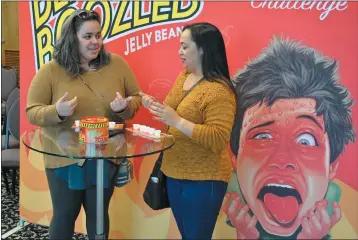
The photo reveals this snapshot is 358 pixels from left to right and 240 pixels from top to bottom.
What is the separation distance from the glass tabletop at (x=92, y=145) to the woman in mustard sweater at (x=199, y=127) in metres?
0.11

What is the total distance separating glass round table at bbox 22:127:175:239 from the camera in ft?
5.39

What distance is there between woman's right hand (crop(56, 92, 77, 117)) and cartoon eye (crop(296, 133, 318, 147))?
1248mm

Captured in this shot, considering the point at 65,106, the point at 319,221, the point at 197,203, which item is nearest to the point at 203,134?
the point at 197,203

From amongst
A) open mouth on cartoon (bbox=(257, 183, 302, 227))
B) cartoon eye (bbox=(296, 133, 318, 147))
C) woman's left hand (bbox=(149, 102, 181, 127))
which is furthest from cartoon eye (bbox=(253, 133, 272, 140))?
woman's left hand (bbox=(149, 102, 181, 127))

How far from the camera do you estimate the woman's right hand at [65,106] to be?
77.0 inches

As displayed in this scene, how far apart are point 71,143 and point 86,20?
621 mm

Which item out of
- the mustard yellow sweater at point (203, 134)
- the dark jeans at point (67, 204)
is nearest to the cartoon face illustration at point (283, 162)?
the mustard yellow sweater at point (203, 134)

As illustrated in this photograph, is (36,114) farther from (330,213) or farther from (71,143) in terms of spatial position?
(330,213)

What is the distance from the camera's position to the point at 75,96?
212cm

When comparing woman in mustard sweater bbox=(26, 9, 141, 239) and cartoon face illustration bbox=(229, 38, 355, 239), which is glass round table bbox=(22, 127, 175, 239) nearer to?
woman in mustard sweater bbox=(26, 9, 141, 239)

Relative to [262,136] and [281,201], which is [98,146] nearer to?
[262,136]

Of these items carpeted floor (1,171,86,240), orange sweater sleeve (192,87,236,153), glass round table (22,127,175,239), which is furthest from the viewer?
carpeted floor (1,171,86,240)

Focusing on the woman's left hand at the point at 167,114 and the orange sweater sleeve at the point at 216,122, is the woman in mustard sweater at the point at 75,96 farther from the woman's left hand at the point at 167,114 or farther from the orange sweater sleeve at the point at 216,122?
the orange sweater sleeve at the point at 216,122

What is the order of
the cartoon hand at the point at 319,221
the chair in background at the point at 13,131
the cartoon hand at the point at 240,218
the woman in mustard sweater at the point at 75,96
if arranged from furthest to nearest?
the chair in background at the point at 13,131 → the cartoon hand at the point at 240,218 → the cartoon hand at the point at 319,221 → the woman in mustard sweater at the point at 75,96
